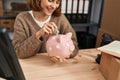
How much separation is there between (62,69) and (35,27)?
0.40m

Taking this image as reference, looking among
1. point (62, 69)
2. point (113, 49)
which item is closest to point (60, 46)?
point (62, 69)

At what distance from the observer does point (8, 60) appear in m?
0.35

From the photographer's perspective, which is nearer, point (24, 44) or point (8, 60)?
point (8, 60)

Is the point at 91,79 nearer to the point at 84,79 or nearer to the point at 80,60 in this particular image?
the point at 84,79

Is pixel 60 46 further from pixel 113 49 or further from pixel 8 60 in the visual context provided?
pixel 8 60

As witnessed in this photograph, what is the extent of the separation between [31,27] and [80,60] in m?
0.37

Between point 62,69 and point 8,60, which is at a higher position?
point 8,60

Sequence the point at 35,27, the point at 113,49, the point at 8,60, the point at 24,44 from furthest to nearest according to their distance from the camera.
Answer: the point at 35,27, the point at 24,44, the point at 113,49, the point at 8,60

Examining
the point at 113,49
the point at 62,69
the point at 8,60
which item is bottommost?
the point at 62,69

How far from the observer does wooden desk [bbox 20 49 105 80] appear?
0.79m

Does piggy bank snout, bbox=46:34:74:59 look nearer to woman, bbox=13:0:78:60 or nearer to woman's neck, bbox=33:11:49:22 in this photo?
woman, bbox=13:0:78:60

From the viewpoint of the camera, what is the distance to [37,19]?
3.82ft

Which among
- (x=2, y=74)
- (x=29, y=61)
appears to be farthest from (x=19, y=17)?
(x=2, y=74)

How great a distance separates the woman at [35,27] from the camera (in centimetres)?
94
